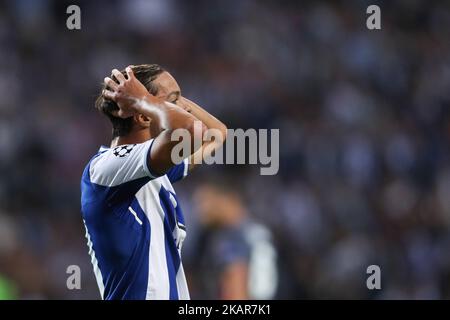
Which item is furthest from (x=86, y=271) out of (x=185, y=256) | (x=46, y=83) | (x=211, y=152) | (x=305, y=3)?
(x=305, y=3)

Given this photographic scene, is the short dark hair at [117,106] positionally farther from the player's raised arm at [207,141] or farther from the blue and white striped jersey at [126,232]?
the player's raised arm at [207,141]

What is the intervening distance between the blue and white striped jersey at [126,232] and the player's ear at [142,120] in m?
0.18

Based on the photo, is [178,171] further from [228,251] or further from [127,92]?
[228,251]

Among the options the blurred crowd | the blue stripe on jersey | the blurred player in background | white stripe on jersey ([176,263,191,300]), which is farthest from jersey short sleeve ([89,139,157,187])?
the blurred crowd

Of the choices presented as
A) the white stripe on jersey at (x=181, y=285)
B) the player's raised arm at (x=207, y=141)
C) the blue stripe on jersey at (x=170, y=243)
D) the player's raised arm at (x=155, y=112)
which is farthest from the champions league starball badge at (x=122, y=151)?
the player's raised arm at (x=207, y=141)

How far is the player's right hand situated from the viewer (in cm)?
409

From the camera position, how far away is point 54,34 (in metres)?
13.2

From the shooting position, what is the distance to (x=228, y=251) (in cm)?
616

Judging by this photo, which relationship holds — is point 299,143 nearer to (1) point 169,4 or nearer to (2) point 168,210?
(1) point 169,4

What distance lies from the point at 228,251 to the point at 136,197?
187cm

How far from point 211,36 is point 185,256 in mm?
5143

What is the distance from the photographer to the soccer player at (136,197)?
13.3ft

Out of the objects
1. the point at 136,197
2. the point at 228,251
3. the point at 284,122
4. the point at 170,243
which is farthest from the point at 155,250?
the point at 284,122

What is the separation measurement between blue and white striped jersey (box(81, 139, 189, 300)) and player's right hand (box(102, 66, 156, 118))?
0.57 ft
